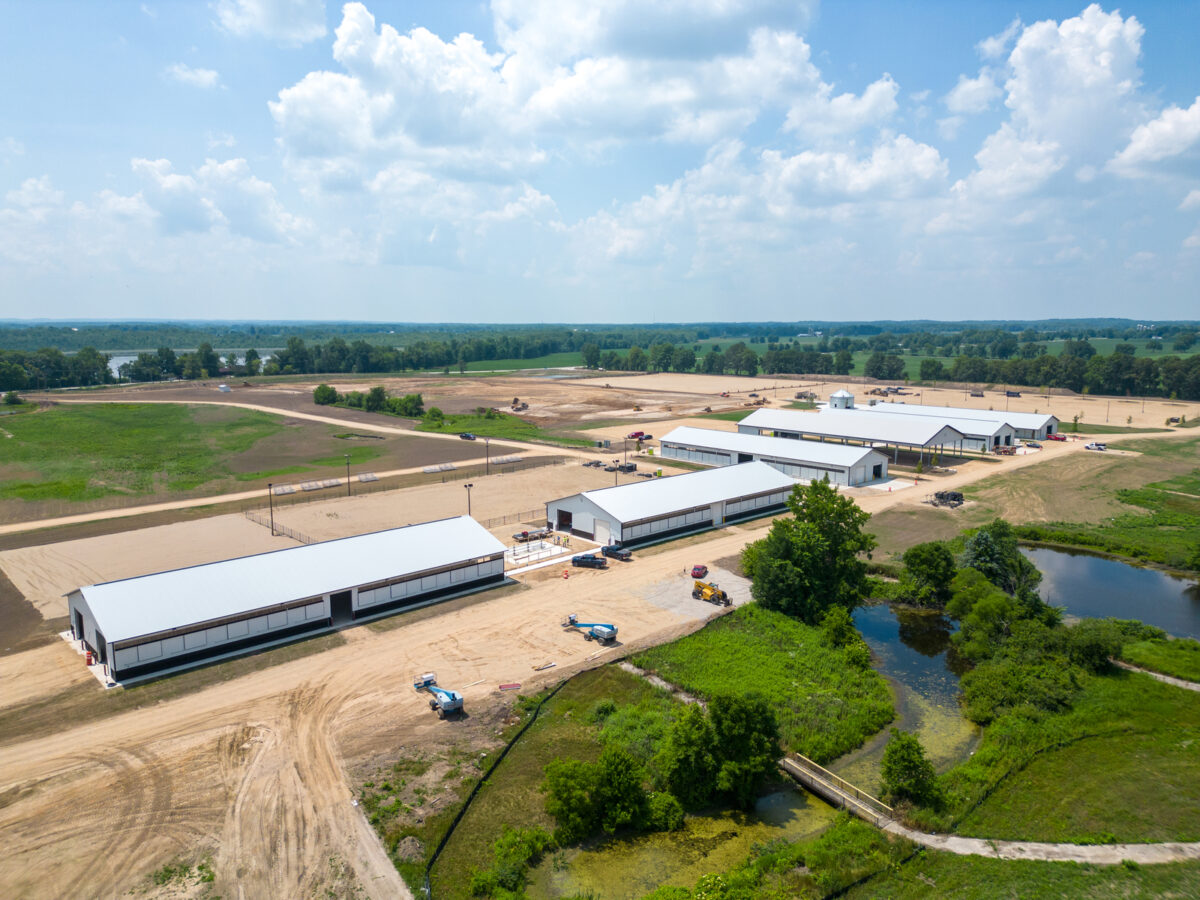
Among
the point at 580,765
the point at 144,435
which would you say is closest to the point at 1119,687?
the point at 580,765

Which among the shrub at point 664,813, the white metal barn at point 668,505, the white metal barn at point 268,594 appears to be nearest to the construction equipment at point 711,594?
the white metal barn at point 668,505

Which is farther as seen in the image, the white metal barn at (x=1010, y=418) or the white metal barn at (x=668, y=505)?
the white metal barn at (x=1010, y=418)

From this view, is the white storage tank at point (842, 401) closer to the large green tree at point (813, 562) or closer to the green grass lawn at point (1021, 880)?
the large green tree at point (813, 562)

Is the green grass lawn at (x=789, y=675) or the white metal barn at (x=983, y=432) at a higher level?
the white metal barn at (x=983, y=432)

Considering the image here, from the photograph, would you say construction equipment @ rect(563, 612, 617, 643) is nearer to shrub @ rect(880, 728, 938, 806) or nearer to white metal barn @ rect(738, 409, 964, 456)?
shrub @ rect(880, 728, 938, 806)

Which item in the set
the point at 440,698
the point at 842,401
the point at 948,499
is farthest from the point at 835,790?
the point at 842,401

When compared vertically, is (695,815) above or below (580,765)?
below

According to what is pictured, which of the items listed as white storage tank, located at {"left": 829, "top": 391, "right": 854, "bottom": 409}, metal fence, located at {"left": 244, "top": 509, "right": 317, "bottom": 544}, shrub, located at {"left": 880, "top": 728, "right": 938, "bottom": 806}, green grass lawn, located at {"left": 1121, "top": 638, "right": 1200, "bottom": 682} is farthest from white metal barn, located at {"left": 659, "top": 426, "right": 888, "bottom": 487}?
metal fence, located at {"left": 244, "top": 509, "right": 317, "bottom": 544}

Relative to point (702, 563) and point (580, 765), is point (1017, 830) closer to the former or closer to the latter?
point (580, 765)
